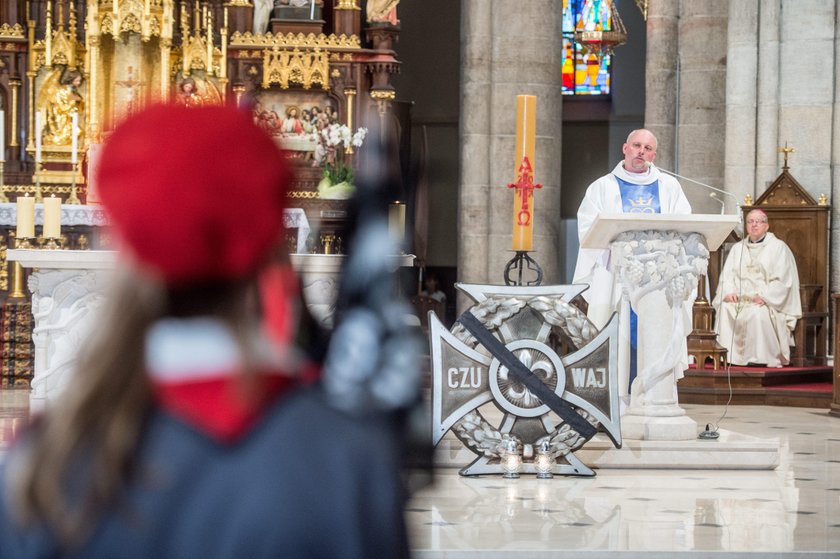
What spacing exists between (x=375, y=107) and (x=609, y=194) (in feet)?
13.5

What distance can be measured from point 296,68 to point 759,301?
483 cm

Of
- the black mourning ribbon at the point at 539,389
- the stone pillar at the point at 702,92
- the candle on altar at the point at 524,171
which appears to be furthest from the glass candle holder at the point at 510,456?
Answer: the stone pillar at the point at 702,92

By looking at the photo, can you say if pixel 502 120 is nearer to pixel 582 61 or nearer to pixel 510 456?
pixel 510 456

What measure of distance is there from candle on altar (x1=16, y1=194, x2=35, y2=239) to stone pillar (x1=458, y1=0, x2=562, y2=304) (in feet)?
20.0

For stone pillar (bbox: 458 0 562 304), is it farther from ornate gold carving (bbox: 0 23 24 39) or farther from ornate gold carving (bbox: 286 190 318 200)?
ornate gold carving (bbox: 0 23 24 39)

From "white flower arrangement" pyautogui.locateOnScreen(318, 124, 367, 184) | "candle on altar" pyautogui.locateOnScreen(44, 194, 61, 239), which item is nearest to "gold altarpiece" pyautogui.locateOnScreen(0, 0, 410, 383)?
"white flower arrangement" pyautogui.locateOnScreen(318, 124, 367, 184)

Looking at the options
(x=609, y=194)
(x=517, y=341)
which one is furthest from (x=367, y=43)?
(x=517, y=341)

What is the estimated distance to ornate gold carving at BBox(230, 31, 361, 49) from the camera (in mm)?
13141

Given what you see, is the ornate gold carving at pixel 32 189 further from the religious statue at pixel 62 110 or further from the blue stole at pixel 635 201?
the blue stole at pixel 635 201

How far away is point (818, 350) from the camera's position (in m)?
13.9

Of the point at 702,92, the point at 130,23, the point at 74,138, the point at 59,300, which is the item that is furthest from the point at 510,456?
the point at 702,92

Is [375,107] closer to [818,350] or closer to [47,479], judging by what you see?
[818,350]

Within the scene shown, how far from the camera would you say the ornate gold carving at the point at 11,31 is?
42.0ft

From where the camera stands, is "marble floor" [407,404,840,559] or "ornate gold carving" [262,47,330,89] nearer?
"marble floor" [407,404,840,559]
